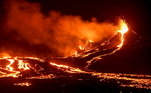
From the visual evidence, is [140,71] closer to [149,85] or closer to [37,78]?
[149,85]

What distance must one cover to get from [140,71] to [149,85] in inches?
275

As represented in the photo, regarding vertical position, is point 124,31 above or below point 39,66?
above

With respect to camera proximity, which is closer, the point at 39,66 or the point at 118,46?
the point at 39,66

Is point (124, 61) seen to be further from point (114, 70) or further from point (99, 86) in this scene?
point (99, 86)

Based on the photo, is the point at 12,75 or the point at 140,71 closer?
the point at 12,75

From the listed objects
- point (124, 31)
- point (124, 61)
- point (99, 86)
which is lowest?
point (99, 86)


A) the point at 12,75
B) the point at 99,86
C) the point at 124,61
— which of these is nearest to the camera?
the point at 99,86

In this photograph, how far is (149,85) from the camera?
4897 centimetres

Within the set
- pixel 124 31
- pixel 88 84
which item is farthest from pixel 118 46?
pixel 88 84

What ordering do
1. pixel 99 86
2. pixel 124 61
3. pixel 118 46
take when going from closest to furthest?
pixel 99 86, pixel 124 61, pixel 118 46

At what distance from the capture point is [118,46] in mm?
60938

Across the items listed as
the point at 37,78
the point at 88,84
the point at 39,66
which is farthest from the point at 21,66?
the point at 88,84

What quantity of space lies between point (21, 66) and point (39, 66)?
196 centimetres

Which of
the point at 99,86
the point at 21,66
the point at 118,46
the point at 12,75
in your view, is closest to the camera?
the point at 99,86
